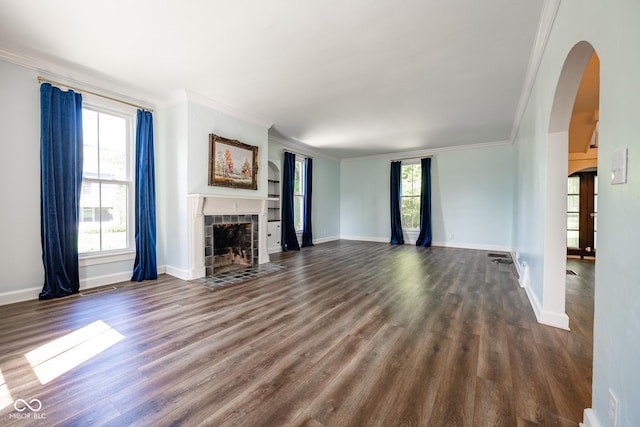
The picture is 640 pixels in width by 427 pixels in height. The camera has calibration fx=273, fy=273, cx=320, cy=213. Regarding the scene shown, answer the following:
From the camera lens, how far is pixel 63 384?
5.43ft

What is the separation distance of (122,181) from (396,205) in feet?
21.2

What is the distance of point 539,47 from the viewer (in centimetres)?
269

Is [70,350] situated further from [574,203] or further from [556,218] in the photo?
[574,203]

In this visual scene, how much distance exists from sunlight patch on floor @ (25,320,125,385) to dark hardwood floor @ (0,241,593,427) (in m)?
0.01

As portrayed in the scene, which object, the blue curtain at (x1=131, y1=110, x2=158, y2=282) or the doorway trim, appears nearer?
the doorway trim

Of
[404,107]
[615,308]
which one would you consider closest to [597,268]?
[615,308]

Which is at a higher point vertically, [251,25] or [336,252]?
[251,25]

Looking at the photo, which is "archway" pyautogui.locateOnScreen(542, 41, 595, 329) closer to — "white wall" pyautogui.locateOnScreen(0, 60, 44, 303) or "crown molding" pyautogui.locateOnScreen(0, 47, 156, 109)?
"crown molding" pyautogui.locateOnScreen(0, 47, 156, 109)

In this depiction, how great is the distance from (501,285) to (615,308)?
3087mm

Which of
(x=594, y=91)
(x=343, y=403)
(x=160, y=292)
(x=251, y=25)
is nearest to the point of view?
(x=343, y=403)

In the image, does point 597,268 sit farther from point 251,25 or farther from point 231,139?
point 231,139

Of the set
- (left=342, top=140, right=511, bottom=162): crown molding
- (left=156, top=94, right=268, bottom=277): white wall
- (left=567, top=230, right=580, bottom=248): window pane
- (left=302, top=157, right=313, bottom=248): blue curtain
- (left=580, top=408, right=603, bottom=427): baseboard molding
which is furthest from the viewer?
(left=302, top=157, right=313, bottom=248): blue curtain

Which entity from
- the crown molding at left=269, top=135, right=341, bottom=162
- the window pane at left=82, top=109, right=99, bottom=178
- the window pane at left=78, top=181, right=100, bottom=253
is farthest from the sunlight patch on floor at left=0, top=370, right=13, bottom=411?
the crown molding at left=269, top=135, right=341, bottom=162

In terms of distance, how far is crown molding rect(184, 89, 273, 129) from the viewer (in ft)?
13.2
